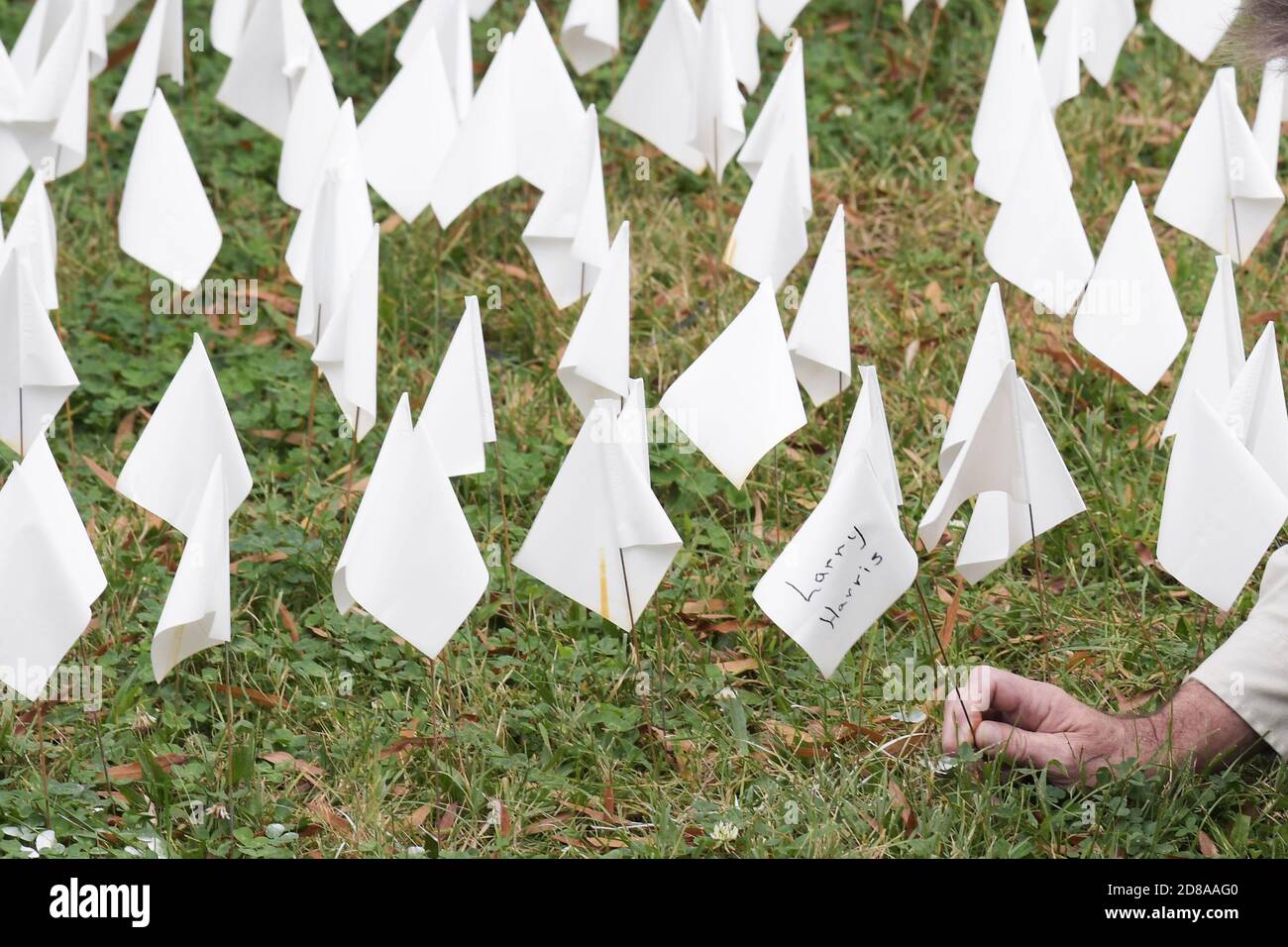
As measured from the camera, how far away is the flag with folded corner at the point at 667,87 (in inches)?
105

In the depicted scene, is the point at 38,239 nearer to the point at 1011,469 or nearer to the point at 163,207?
the point at 163,207

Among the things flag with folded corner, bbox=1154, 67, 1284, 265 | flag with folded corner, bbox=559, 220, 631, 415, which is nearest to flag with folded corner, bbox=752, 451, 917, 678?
flag with folded corner, bbox=559, 220, 631, 415

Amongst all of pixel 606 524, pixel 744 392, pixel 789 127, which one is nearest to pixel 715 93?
pixel 789 127

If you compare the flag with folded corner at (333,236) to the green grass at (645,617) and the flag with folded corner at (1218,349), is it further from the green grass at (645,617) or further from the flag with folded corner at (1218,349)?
the flag with folded corner at (1218,349)

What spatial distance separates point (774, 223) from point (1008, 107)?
0.51 metres

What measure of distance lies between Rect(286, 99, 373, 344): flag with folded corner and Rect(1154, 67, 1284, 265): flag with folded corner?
1.21 metres

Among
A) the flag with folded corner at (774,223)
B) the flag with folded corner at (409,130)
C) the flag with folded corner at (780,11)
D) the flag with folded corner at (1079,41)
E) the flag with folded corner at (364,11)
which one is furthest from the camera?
the flag with folded corner at (780,11)

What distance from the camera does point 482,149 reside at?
2422 mm

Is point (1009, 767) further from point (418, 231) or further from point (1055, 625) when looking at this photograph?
point (418, 231)

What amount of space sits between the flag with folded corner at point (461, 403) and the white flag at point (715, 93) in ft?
2.93

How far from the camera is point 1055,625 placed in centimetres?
220

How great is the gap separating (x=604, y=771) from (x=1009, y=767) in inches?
19.2

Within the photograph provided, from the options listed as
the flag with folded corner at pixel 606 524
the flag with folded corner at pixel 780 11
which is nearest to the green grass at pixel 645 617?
the flag with folded corner at pixel 606 524

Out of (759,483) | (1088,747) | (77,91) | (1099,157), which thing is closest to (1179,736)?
(1088,747)
